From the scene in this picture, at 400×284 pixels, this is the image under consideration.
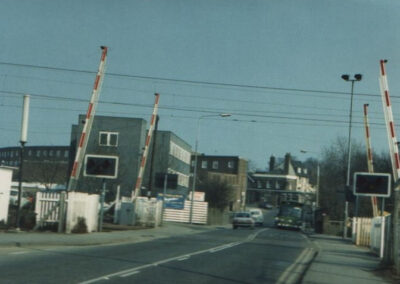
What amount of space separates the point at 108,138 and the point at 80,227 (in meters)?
51.4

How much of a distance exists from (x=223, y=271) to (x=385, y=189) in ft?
23.1

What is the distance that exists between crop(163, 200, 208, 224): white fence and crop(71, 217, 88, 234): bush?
1413 inches

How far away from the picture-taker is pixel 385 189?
66.6 feet

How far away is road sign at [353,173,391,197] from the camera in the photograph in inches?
798

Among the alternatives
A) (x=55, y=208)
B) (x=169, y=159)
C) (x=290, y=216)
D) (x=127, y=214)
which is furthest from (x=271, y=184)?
(x=55, y=208)

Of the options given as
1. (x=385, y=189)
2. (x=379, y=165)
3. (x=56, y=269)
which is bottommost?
(x=56, y=269)

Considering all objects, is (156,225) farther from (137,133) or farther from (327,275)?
(137,133)

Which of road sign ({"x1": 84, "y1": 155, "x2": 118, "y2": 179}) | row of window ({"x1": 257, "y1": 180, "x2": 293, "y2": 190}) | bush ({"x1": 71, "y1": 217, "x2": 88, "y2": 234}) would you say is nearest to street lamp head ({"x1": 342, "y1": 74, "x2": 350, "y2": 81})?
road sign ({"x1": 84, "y1": 155, "x2": 118, "y2": 179})

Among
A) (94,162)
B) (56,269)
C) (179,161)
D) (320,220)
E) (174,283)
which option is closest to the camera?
(174,283)

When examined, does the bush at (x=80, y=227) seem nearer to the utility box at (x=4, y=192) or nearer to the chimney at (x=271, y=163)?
the utility box at (x=4, y=192)

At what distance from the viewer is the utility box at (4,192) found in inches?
1158

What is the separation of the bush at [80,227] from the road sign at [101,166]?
96.8 inches

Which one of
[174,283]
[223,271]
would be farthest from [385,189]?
[174,283]

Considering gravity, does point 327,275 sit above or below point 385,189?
below
